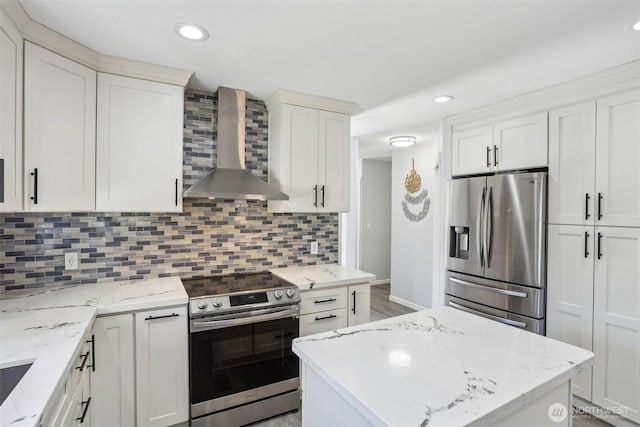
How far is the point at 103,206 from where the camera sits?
2066 millimetres

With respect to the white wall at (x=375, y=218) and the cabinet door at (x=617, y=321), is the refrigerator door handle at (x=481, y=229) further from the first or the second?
the white wall at (x=375, y=218)

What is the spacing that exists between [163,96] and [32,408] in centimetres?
193

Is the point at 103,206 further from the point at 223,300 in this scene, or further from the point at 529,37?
the point at 529,37

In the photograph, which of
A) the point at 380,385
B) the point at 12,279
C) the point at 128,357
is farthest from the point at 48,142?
the point at 380,385

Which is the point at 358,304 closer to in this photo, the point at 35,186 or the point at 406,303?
the point at 35,186

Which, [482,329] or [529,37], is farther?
[529,37]

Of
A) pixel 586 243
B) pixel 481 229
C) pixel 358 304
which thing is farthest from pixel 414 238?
pixel 586 243

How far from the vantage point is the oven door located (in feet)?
6.57

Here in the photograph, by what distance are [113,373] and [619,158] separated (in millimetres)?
3415

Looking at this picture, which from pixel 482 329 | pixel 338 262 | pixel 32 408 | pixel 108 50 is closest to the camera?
pixel 32 408

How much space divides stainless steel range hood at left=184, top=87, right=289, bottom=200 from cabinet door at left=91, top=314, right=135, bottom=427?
108cm

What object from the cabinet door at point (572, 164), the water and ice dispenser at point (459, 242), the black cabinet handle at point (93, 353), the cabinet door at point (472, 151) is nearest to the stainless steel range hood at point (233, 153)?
the black cabinet handle at point (93, 353)

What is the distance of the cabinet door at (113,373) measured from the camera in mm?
1760

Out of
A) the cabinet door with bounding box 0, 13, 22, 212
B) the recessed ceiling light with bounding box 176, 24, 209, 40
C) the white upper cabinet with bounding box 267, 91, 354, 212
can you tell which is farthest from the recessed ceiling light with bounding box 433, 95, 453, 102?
the cabinet door with bounding box 0, 13, 22, 212
